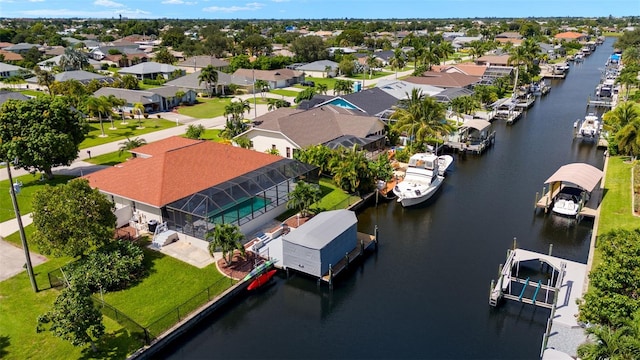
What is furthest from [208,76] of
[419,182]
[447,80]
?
[419,182]

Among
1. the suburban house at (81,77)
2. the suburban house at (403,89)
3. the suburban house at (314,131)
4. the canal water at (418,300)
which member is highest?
the suburban house at (81,77)

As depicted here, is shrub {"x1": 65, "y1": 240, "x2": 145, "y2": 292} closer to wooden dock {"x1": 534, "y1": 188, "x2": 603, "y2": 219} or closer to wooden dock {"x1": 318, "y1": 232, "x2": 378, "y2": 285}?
wooden dock {"x1": 318, "y1": 232, "x2": 378, "y2": 285}

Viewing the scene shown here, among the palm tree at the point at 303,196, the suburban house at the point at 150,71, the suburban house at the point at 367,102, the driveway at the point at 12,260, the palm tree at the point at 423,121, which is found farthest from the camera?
the suburban house at the point at 150,71

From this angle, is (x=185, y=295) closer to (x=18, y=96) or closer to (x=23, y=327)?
(x=23, y=327)

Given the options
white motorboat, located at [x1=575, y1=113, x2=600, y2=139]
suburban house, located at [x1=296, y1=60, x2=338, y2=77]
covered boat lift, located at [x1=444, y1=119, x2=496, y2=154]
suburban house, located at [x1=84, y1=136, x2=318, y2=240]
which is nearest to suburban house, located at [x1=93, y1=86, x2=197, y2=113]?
suburban house, located at [x1=84, y1=136, x2=318, y2=240]

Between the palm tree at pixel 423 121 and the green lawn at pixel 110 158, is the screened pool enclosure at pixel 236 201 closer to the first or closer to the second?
the palm tree at pixel 423 121

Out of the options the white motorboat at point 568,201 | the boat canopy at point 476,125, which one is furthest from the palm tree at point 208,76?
the white motorboat at point 568,201
